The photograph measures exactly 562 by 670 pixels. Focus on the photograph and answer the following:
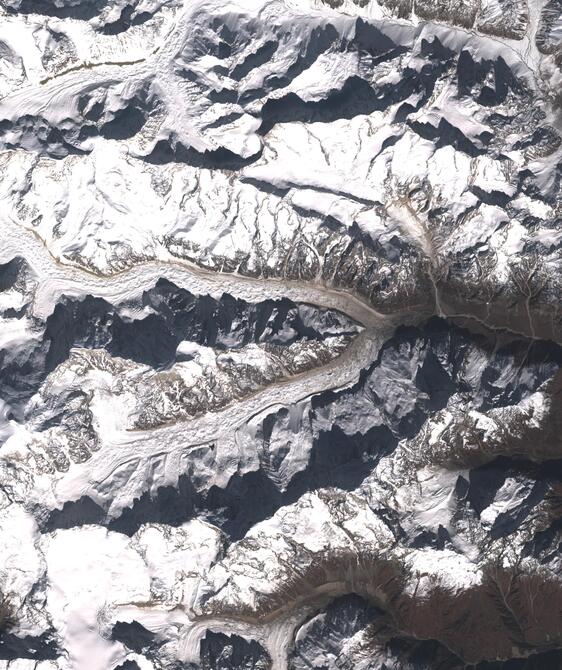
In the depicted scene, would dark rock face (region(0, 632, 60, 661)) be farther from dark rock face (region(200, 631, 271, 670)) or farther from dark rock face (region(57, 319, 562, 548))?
dark rock face (region(200, 631, 271, 670))

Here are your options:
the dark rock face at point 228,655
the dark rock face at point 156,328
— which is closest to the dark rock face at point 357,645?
the dark rock face at point 228,655

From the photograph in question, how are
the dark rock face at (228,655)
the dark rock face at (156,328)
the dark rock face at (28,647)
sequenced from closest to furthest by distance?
1. the dark rock face at (228,655)
2. the dark rock face at (28,647)
3. the dark rock face at (156,328)

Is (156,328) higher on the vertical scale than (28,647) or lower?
higher

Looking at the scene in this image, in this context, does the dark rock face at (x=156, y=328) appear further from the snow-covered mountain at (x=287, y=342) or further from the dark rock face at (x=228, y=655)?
the dark rock face at (x=228, y=655)

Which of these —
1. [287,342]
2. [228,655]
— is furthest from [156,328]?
[228,655]

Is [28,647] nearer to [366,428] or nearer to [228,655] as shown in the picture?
[228,655]

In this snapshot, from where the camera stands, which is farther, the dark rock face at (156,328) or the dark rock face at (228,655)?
the dark rock face at (156,328)

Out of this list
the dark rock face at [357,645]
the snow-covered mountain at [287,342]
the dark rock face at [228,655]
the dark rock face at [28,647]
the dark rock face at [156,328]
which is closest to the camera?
the dark rock face at [357,645]

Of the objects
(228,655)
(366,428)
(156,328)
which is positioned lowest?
(228,655)
